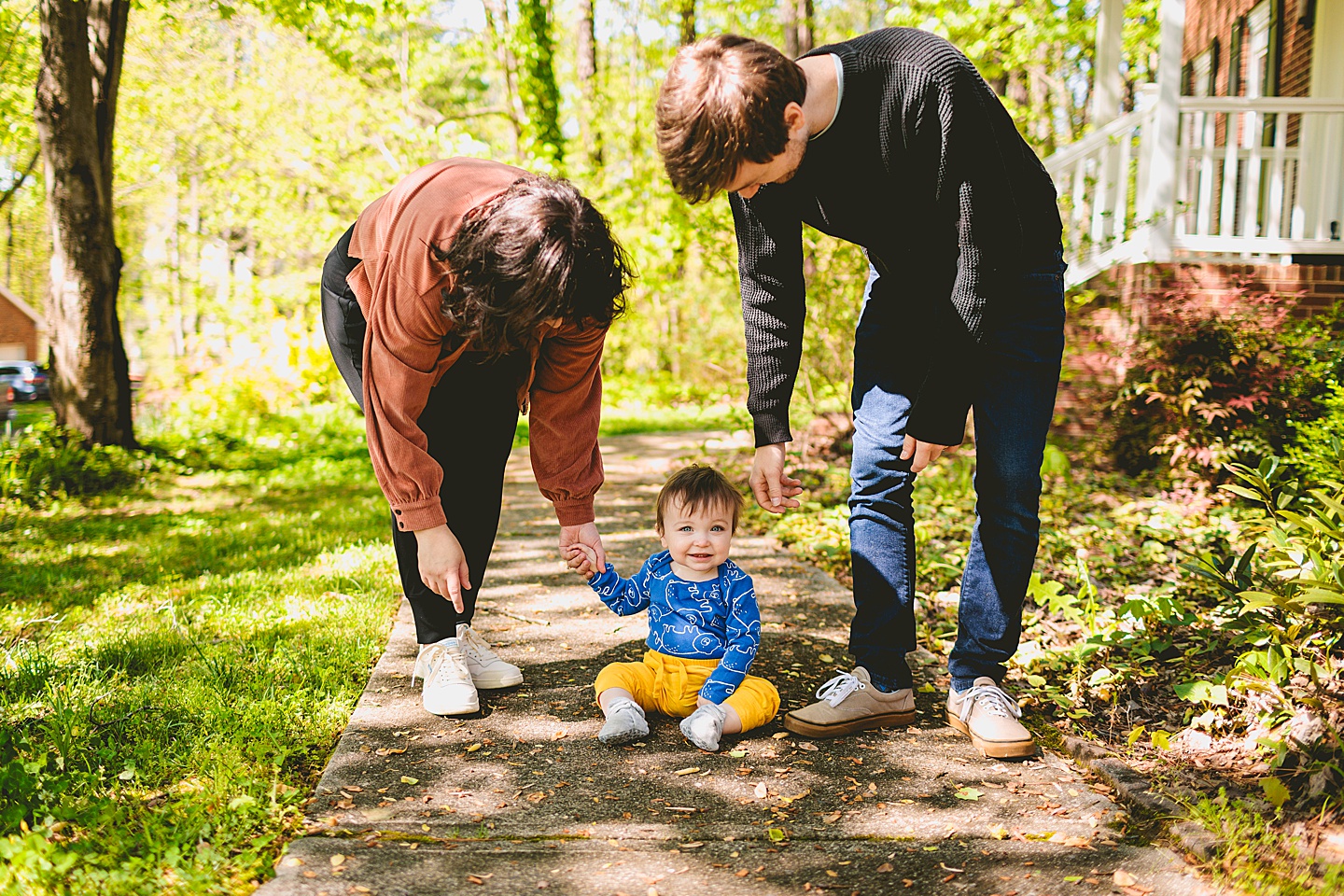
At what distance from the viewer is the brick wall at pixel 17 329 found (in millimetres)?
38250

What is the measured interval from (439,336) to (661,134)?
25.0 inches

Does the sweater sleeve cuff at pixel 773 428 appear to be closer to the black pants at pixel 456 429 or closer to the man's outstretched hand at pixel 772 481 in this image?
the man's outstretched hand at pixel 772 481

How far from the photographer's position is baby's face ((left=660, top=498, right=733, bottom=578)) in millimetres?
2400

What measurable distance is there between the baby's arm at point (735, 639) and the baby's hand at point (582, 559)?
346 mm

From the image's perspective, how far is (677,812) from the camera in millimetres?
1896

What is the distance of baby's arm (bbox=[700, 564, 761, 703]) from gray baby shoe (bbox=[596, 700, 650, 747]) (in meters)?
0.18

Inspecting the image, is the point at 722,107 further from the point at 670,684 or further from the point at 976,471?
the point at 670,684

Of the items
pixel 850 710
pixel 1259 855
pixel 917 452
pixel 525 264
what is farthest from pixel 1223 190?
pixel 525 264

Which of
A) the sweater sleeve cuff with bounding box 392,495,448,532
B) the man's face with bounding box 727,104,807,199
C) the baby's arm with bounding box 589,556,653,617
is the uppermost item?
the man's face with bounding box 727,104,807,199

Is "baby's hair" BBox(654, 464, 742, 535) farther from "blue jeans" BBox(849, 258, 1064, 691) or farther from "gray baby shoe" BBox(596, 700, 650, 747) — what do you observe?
"gray baby shoe" BBox(596, 700, 650, 747)

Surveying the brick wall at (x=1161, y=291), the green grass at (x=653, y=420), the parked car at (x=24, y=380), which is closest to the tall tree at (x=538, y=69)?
the green grass at (x=653, y=420)

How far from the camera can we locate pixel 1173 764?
206cm

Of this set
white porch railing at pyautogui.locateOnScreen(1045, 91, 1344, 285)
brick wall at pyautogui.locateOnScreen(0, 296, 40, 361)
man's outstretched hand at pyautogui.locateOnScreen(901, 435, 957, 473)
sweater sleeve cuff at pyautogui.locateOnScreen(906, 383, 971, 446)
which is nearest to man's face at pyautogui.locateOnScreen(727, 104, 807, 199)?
sweater sleeve cuff at pyautogui.locateOnScreen(906, 383, 971, 446)

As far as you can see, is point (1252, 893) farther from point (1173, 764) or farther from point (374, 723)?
point (374, 723)
